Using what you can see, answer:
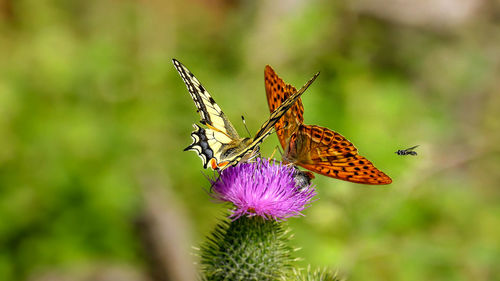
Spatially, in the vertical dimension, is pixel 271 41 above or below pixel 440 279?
above

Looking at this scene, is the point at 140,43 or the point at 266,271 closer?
the point at 266,271

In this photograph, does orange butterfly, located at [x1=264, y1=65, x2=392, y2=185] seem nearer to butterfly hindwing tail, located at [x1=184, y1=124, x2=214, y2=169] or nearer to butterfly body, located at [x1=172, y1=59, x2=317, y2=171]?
butterfly body, located at [x1=172, y1=59, x2=317, y2=171]

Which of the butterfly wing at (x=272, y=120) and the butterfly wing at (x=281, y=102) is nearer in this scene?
the butterfly wing at (x=272, y=120)

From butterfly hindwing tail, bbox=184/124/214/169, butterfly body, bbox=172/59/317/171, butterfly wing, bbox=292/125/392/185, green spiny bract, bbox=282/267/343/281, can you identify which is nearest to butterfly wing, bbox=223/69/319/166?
butterfly body, bbox=172/59/317/171

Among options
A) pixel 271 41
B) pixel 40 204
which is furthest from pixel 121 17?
pixel 40 204

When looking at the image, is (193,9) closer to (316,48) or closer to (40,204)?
(316,48)

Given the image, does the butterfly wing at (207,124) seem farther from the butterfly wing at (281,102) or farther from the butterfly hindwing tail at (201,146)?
the butterfly wing at (281,102)

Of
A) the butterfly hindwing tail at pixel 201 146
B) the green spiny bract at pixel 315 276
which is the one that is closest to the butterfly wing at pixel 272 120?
the butterfly hindwing tail at pixel 201 146
